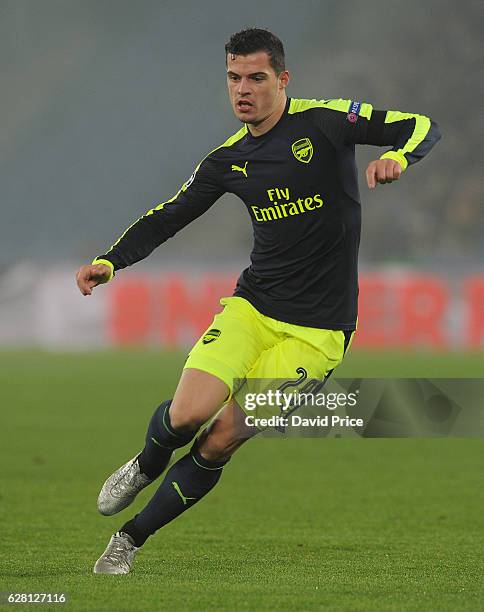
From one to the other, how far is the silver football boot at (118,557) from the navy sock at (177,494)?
4cm

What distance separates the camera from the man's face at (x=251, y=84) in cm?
531

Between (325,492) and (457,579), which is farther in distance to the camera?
(325,492)

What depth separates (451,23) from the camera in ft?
108

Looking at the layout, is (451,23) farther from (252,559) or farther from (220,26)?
(252,559)

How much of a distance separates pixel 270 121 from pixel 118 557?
1.93m

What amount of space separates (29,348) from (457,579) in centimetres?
2031

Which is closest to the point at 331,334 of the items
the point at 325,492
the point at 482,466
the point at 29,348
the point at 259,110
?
the point at 259,110

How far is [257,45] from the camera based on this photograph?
534 centimetres

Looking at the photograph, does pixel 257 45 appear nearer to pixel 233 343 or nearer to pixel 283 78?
→ pixel 283 78

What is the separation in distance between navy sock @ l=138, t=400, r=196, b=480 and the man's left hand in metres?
1.30

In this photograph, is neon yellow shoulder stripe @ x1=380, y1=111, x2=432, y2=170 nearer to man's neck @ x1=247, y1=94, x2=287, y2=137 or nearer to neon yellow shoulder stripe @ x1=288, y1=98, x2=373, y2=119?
neon yellow shoulder stripe @ x1=288, y1=98, x2=373, y2=119

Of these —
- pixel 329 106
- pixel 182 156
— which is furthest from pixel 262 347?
pixel 182 156

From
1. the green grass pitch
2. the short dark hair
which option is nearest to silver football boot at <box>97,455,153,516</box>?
the green grass pitch

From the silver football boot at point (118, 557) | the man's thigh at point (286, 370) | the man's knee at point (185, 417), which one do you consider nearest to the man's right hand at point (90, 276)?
the man's knee at point (185, 417)
